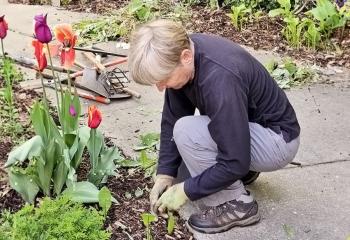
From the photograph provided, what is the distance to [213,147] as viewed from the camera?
2.66m

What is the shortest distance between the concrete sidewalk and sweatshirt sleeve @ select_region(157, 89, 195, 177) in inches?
8.3

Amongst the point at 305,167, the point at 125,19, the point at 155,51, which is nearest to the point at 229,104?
the point at 155,51

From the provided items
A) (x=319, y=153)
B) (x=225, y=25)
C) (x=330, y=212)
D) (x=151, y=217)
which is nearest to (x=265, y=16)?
(x=225, y=25)

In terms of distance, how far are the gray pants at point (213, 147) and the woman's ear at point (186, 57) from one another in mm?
360

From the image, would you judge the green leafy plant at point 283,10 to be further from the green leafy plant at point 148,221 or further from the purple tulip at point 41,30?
the purple tulip at point 41,30

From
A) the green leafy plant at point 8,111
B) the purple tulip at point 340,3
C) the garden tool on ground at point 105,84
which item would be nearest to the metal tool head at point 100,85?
the garden tool on ground at point 105,84

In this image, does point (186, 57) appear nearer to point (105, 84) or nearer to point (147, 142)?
point (147, 142)

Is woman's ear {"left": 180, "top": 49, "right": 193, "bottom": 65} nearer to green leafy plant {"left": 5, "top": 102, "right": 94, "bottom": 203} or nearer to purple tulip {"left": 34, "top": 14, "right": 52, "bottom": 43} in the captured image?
purple tulip {"left": 34, "top": 14, "right": 52, "bottom": 43}

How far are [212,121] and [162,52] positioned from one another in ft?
1.18

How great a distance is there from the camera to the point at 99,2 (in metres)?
6.52

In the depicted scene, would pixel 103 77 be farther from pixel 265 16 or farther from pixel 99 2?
pixel 99 2

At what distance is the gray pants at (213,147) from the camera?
2661 millimetres

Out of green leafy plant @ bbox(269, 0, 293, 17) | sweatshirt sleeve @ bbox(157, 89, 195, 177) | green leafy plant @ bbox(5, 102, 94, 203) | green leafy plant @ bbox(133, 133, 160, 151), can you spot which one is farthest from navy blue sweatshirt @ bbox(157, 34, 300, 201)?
green leafy plant @ bbox(269, 0, 293, 17)

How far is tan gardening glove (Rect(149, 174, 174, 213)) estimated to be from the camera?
2.87 m
